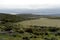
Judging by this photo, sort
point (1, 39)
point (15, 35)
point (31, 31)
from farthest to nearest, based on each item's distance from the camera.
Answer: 1. point (31, 31)
2. point (15, 35)
3. point (1, 39)

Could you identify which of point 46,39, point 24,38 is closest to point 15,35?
point 24,38

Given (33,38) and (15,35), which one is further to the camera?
(15,35)

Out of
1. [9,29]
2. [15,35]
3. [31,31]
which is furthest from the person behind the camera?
[9,29]

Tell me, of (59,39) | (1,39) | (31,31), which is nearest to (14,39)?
(1,39)

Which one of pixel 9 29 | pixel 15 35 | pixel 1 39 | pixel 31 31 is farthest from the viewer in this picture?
pixel 9 29

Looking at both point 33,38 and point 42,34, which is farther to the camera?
point 42,34

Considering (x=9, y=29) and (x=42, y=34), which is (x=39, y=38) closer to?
(x=42, y=34)

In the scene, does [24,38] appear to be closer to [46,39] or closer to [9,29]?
[46,39]

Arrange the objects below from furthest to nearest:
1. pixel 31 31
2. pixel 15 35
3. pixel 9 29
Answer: pixel 9 29 < pixel 31 31 < pixel 15 35

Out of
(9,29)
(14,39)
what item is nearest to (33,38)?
(14,39)
